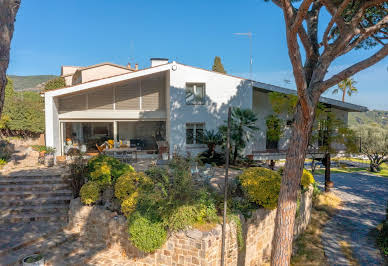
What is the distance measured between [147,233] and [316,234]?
874cm

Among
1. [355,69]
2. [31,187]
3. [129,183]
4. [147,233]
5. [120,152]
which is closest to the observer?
[355,69]

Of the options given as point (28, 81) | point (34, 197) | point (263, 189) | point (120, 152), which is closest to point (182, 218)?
point (263, 189)

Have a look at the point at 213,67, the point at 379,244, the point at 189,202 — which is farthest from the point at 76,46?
the point at 213,67

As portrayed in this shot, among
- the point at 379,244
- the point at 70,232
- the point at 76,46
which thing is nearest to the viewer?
the point at 70,232

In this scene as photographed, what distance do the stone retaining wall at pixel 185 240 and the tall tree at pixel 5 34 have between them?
17.2ft

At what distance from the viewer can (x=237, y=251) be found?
7.65 m

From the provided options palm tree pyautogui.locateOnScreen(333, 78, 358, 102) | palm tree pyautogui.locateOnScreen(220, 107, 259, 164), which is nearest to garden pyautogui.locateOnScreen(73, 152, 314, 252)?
palm tree pyautogui.locateOnScreen(220, 107, 259, 164)

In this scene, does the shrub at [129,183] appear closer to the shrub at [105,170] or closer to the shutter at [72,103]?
the shrub at [105,170]

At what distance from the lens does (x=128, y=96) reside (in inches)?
667

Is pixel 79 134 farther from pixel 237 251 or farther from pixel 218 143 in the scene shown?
pixel 237 251

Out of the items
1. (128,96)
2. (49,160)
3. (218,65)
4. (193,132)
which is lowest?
(49,160)

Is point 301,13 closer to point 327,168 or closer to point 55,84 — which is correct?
point 327,168

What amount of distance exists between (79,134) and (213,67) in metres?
29.9

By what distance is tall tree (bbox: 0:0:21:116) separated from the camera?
421 cm
